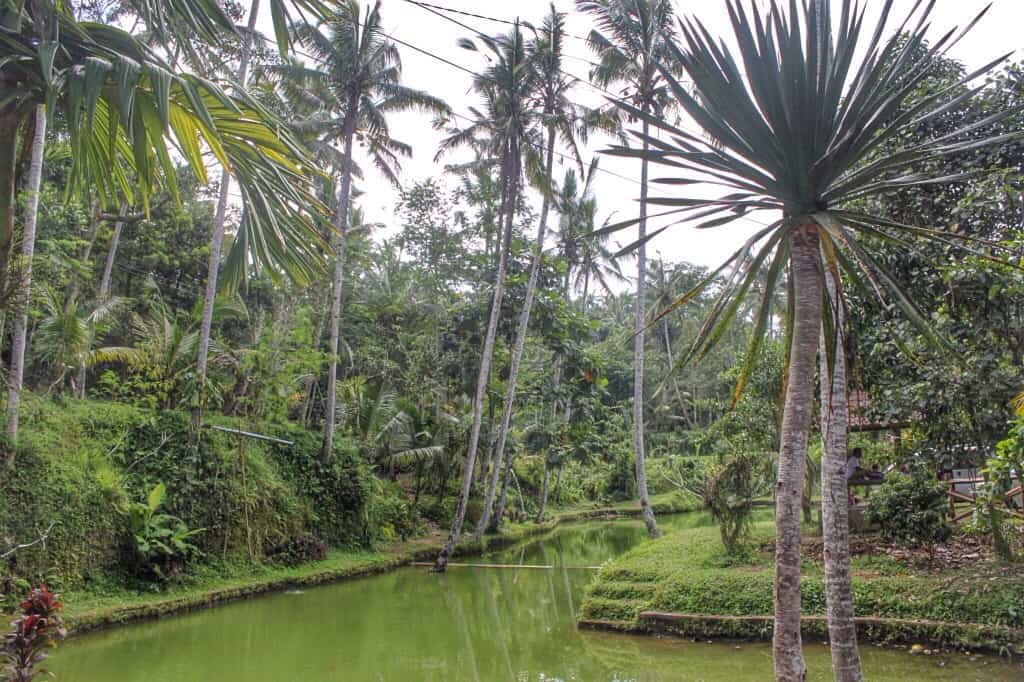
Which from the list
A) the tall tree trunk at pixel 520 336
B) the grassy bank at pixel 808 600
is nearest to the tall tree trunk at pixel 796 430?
the grassy bank at pixel 808 600

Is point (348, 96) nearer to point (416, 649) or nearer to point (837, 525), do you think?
point (416, 649)

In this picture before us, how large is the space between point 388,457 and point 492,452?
2656mm

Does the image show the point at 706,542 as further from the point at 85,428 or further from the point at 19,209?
the point at 19,209

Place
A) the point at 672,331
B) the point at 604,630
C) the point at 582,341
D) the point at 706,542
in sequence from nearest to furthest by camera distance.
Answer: the point at 604,630 < the point at 706,542 < the point at 582,341 < the point at 672,331

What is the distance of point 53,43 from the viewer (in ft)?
7.29

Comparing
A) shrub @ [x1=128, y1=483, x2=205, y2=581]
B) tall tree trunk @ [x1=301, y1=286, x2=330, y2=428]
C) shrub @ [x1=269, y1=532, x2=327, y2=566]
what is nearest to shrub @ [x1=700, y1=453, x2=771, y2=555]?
shrub @ [x1=269, y1=532, x2=327, y2=566]

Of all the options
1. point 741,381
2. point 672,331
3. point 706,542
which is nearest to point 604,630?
point 706,542

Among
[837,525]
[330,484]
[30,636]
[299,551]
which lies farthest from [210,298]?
[837,525]

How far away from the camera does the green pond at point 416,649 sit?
21.9ft

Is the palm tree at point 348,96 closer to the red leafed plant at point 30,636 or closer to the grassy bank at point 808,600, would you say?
the grassy bank at point 808,600

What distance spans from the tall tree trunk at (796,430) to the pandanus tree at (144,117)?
246 centimetres

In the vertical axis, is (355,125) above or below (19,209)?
above

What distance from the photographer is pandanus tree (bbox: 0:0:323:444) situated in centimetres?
225

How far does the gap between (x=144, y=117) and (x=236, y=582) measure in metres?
9.97
